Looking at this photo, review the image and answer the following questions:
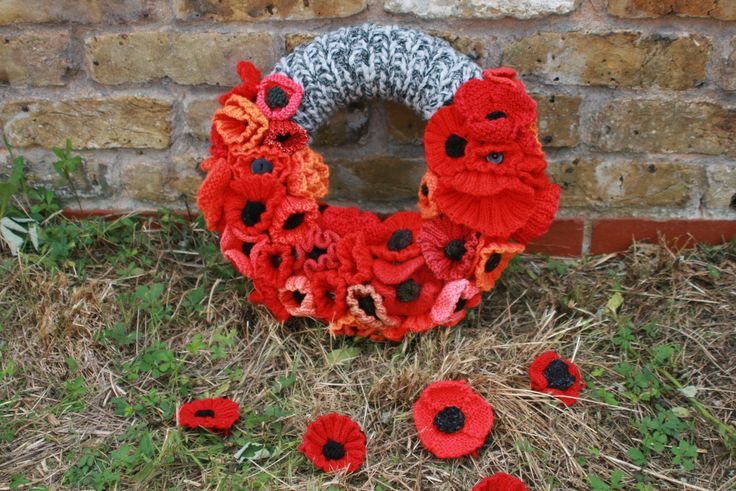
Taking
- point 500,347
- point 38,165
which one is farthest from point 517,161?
point 38,165

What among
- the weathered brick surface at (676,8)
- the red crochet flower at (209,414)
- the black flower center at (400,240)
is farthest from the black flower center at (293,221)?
the weathered brick surface at (676,8)

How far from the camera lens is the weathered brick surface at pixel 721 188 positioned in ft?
6.64

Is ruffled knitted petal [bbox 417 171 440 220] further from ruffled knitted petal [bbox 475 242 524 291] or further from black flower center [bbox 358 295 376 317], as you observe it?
black flower center [bbox 358 295 376 317]

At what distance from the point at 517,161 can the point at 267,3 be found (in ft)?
2.69

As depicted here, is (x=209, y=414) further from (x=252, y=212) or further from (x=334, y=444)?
(x=252, y=212)

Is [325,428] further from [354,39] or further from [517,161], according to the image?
[354,39]

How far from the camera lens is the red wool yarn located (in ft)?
5.42

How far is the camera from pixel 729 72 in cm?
190

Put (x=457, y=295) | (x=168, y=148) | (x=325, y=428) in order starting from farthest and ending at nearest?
1. (x=168, y=148)
2. (x=457, y=295)
3. (x=325, y=428)

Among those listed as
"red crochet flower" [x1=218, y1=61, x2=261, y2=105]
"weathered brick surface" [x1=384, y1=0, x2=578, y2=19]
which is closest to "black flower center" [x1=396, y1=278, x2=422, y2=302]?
"red crochet flower" [x1=218, y1=61, x2=261, y2=105]

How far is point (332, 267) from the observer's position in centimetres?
178

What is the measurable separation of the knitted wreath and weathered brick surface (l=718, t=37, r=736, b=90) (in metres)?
0.60

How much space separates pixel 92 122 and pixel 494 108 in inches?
48.7

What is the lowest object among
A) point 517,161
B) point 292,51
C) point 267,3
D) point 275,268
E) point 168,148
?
point 275,268
